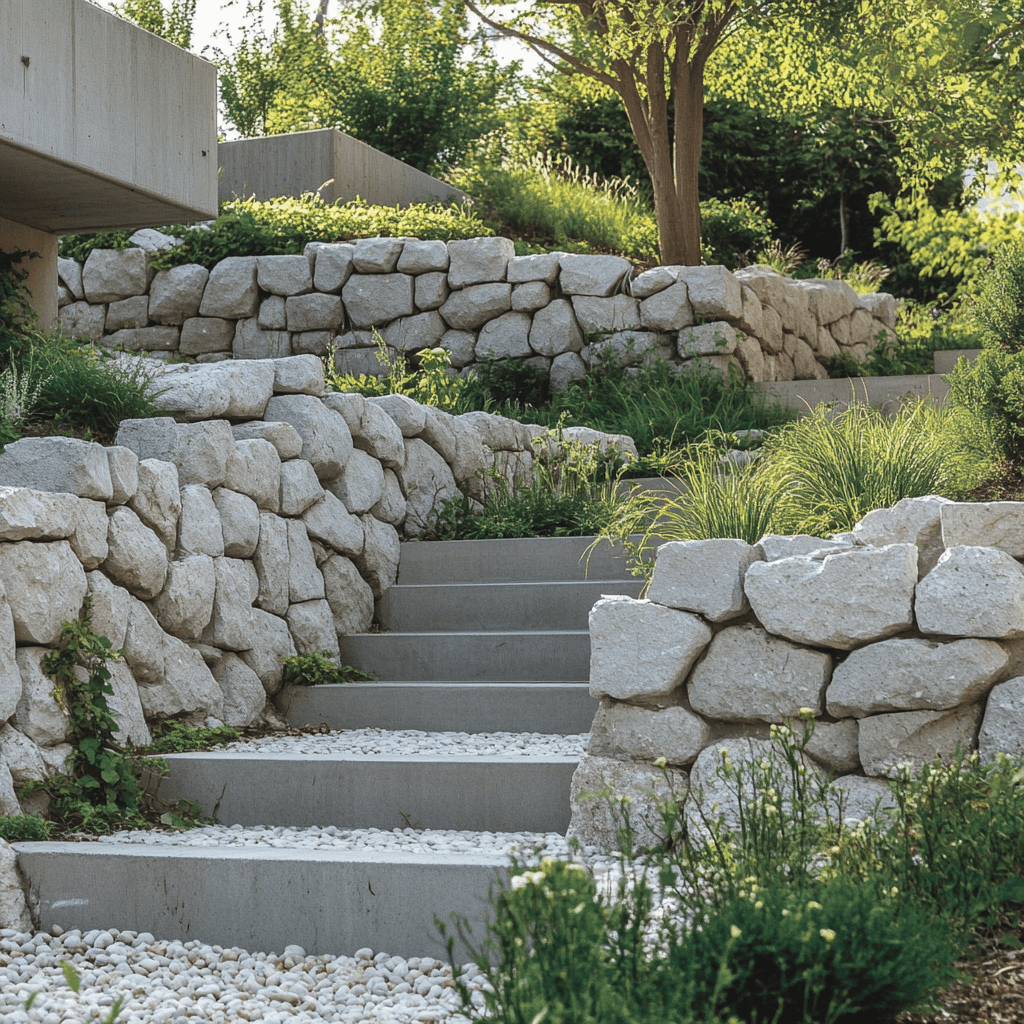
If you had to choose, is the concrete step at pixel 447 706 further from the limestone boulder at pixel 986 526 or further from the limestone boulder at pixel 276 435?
the limestone boulder at pixel 986 526

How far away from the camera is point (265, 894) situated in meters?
2.96

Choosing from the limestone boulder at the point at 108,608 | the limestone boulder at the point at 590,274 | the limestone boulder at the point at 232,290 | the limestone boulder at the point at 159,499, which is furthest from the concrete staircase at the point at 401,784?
the limestone boulder at the point at 232,290

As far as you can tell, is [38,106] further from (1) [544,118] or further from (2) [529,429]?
(1) [544,118]

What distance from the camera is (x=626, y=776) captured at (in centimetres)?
340

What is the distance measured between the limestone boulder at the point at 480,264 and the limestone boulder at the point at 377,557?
12.7 ft

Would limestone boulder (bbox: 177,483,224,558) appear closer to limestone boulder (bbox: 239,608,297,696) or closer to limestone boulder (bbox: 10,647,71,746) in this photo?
limestone boulder (bbox: 239,608,297,696)

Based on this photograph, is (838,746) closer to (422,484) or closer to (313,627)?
(313,627)

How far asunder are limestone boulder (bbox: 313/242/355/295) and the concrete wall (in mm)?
2566

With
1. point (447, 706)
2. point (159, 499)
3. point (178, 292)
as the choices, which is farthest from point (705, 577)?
point (178, 292)

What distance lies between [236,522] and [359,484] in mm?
997

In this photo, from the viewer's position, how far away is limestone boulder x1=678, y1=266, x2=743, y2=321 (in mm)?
8680

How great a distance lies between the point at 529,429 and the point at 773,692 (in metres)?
3.87

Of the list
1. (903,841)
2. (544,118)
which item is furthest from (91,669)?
(544,118)

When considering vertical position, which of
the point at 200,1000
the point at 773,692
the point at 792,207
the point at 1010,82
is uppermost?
the point at 792,207
